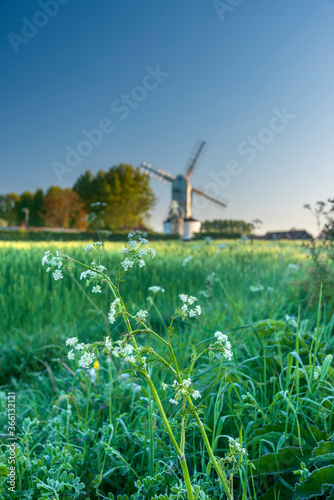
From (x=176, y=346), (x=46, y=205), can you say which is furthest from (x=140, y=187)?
(x=176, y=346)

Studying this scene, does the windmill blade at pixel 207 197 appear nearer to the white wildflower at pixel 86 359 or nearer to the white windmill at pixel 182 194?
the white windmill at pixel 182 194

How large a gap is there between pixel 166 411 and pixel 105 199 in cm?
4680

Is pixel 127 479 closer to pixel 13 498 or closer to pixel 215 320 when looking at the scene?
pixel 13 498

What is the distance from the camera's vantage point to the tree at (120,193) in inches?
1882

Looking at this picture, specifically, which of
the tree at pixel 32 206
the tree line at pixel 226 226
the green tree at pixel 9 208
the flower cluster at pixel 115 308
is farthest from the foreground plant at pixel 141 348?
the green tree at pixel 9 208

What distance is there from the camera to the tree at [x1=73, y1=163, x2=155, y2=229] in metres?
47.8

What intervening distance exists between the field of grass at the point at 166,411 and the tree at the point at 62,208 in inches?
1809

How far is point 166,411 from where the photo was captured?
221 cm

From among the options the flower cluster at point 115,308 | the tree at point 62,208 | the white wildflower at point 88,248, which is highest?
the tree at point 62,208

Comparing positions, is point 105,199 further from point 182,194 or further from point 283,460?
point 283,460

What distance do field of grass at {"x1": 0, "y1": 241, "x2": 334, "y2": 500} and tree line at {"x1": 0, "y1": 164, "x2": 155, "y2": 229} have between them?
141 ft

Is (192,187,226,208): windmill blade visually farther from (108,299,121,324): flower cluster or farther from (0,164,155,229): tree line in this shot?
(108,299,121,324): flower cluster

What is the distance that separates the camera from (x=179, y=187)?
36.2 metres

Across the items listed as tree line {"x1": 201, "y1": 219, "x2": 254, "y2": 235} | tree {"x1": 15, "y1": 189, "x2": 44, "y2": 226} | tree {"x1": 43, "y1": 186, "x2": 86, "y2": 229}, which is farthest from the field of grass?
tree {"x1": 15, "y1": 189, "x2": 44, "y2": 226}
